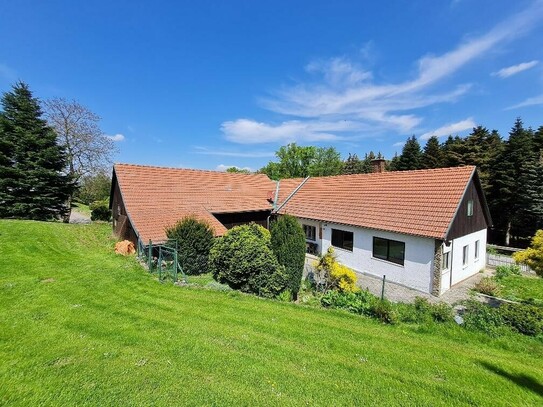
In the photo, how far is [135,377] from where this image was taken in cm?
455

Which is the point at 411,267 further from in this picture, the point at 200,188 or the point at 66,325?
the point at 200,188

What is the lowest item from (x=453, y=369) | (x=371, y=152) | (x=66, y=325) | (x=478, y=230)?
(x=453, y=369)

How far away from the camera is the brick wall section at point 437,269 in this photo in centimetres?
1267

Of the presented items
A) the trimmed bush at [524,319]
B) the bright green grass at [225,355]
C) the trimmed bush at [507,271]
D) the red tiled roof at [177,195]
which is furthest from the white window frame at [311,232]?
the trimmed bush at [524,319]

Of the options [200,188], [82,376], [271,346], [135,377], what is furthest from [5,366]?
[200,188]

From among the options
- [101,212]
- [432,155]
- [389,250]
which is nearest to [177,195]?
[389,250]

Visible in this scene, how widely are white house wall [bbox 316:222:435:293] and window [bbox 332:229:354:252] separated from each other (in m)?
0.27

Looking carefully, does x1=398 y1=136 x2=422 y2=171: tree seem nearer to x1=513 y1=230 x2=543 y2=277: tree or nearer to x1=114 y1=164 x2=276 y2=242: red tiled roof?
x1=114 y1=164 x2=276 y2=242: red tiled roof

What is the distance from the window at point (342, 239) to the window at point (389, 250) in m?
1.73

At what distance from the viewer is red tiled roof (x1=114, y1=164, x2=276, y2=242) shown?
17047 millimetres

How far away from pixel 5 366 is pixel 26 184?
26.0 meters

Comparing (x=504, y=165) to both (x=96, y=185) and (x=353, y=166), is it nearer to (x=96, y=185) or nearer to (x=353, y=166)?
(x=353, y=166)

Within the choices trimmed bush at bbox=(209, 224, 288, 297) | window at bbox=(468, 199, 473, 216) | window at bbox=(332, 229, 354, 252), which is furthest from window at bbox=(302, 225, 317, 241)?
window at bbox=(468, 199, 473, 216)

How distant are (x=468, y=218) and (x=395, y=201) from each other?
3.74 meters
